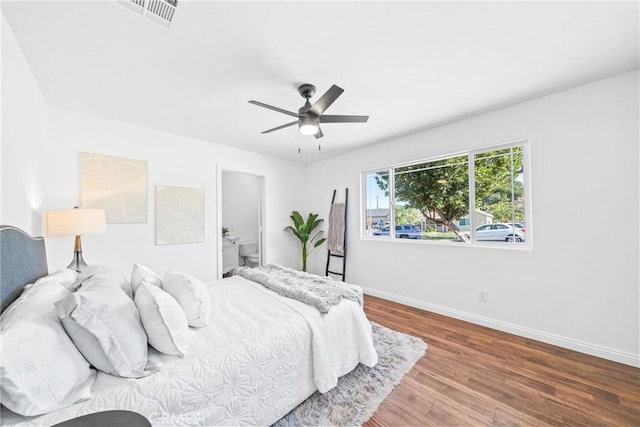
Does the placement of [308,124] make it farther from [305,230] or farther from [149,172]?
[305,230]

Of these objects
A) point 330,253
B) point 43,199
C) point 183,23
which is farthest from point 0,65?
point 330,253

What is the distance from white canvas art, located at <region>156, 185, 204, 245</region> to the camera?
3114 mm

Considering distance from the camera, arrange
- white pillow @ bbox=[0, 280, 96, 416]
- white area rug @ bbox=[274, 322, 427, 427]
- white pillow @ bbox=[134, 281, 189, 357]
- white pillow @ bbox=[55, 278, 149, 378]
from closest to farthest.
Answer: white pillow @ bbox=[0, 280, 96, 416] < white pillow @ bbox=[55, 278, 149, 378] < white pillow @ bbox=[134, 281, 189, 357] < white area rug @ bbox=[274, 322, 427, 427]

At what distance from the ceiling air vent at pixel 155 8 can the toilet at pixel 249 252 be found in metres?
4.27

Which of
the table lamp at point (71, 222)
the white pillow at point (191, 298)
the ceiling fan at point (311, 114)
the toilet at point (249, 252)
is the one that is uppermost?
the ceiling fan at point (311, 114)

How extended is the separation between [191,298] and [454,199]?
10.1ft

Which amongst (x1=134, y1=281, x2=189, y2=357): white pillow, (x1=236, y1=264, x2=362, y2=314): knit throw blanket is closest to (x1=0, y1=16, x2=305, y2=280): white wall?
(x1=134, y1=281, x2=189, y2=357): white pillow

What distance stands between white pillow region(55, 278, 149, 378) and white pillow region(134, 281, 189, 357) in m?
0.06

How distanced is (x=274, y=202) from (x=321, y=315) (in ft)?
10.1

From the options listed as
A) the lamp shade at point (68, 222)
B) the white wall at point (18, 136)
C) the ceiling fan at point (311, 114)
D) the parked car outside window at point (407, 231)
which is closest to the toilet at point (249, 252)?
the parked car outside window at point (407, 231)

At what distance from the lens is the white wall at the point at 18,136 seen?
4.61ft

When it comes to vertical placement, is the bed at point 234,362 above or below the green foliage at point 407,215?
below

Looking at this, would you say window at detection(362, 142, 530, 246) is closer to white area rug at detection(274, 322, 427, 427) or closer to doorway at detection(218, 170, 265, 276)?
white area rug at detection(274, 322, 427, 427)

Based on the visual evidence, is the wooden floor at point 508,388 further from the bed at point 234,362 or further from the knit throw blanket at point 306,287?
the knit throw blanket at point 306,287
